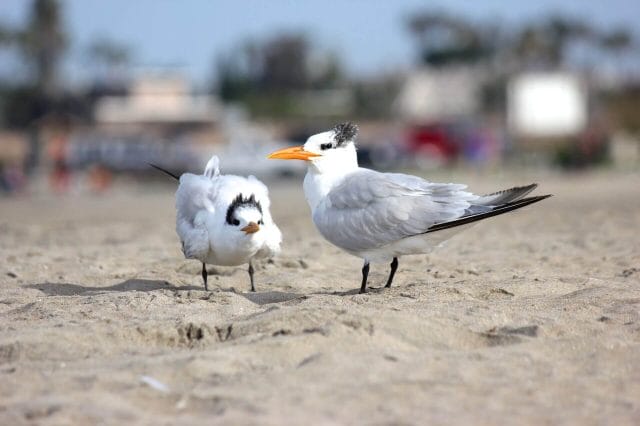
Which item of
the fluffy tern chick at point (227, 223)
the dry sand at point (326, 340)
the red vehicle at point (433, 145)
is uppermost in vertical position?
the fluffy tern chick at point (227, 223)

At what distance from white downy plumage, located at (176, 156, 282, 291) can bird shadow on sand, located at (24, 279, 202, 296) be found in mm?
289

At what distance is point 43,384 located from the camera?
157 inches

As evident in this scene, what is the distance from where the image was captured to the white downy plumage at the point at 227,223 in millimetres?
6176

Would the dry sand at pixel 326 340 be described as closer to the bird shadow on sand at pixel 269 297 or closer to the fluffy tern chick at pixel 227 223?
the bird shadow on sand at pixel 269 297

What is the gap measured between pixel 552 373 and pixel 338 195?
88.5 inches

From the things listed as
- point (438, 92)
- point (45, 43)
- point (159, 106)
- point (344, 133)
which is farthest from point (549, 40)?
point (344, 133)

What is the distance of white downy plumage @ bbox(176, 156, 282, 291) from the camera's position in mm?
6176

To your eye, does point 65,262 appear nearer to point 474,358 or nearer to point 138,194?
point 474,358

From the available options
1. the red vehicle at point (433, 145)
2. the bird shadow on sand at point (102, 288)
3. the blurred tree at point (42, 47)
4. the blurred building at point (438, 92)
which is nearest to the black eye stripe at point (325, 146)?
the bird shadow on sand at point (102, 288)

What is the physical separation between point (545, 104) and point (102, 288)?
41857mm

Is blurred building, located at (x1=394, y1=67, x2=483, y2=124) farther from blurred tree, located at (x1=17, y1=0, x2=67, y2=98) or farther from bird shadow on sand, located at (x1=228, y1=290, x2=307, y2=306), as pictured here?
bird shadow on sand, located at (x1=228, y1=290, x2=307, y2=306)

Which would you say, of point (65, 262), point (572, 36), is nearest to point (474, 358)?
point (65, 262)

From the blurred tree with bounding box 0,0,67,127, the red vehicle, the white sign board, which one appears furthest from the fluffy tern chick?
the blurred tree with bounding box 0,0,67,127

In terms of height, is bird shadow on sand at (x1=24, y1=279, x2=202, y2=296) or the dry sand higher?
the dry sand
